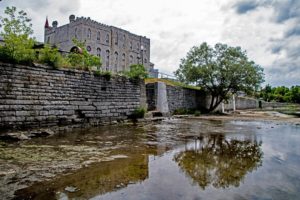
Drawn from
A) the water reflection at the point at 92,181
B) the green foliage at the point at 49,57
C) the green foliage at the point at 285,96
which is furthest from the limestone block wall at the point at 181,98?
the green foliage at the point at 285,96

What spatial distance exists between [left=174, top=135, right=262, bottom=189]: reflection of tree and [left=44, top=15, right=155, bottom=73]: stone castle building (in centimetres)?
3738

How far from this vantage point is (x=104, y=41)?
4456 cm

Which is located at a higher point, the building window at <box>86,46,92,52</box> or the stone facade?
the building window at <box>86,46,92,52</box>

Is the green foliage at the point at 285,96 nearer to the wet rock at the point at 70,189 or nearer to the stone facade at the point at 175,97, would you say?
the stone facade at the point at 175,97

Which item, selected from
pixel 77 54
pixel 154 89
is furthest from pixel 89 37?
pixel 77 54

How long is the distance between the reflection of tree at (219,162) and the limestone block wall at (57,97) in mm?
5922

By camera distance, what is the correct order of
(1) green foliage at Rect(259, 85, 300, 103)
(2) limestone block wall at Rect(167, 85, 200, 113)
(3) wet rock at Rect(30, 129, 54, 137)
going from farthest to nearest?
1. (1) green foliage at Rect(259, 85, 300, 103)
2. (2) limestone block wall at Rect(167, 85, 200, 113)
3. (3) wet rock at Rect(30, 129, 54, 137)

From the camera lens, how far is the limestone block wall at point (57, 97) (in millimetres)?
8352

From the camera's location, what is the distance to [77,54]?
40.7ft

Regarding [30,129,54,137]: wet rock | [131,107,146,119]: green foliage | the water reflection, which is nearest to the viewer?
the water reflection

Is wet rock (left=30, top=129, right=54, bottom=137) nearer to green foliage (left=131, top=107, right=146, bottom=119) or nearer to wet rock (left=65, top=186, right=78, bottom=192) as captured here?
wet rock (left=65, top=186, right=78, bottom=192)

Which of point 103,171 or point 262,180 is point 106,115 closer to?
point 103,171

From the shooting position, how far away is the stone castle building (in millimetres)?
41781

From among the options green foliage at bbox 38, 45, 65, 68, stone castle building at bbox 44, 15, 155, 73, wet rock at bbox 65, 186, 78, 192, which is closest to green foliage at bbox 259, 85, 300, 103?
stone castle building at bbox 44, 15, 155, 73
